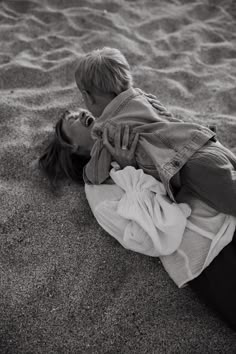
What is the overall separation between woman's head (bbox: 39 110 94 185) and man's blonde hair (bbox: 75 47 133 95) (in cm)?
33

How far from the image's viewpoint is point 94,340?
51.2 inches

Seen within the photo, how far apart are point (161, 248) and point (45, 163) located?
0.84m

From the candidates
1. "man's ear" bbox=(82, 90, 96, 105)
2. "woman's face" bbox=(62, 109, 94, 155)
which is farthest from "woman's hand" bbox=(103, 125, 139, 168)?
"woman's face" bbox=(62, 109, 94, 155)

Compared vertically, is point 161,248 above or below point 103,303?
above

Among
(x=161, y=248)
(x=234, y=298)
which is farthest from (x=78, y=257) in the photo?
(x=234, y=298)

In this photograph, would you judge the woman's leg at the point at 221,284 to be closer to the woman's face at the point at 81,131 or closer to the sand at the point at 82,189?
the sand at the point at 82,189

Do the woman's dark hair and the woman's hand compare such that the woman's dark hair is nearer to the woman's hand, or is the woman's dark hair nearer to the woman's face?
the woman's face

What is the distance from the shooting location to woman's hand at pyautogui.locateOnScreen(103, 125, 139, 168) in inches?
60.3

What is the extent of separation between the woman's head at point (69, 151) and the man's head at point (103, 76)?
0.30 m

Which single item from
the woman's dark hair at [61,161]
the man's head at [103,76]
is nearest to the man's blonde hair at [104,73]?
the man's head at [103,76]

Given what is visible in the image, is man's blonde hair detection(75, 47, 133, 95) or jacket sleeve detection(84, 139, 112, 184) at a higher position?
man's blonde hair detection(75, 47, 133, 95)

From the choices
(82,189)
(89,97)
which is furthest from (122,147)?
(82,189)

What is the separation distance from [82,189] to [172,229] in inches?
24.8

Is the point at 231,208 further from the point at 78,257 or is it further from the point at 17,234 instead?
the point at 17,234
